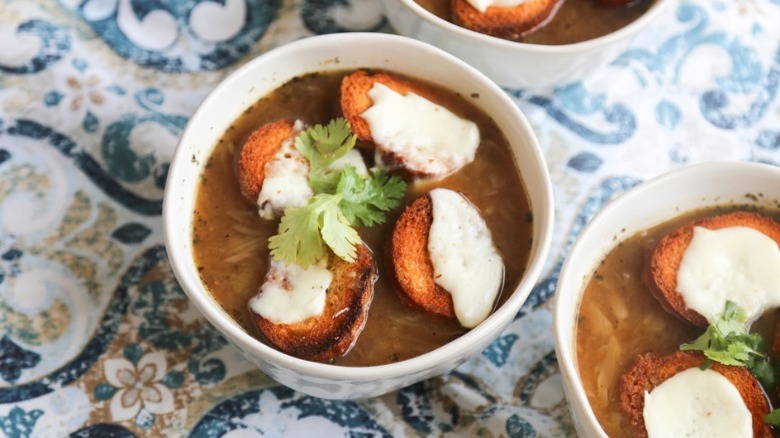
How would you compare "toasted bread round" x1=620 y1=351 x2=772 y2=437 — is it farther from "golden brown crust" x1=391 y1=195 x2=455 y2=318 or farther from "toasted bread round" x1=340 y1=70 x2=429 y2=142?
"toasted bread round" x1=340 y1=70 x2=429 y2=142

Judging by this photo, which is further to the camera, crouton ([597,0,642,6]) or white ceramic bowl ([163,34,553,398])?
crouton ([597,0,642,6])

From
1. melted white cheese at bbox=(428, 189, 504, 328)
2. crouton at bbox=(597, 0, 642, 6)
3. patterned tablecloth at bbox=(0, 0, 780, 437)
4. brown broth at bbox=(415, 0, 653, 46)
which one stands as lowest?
patterned tablecloth at bbox=(0, 0, 780, 437)

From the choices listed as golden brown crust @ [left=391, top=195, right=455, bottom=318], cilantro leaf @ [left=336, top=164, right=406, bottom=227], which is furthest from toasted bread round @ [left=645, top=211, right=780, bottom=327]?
cilantro leaf @ [left=336, top=164, right=406, bottom=227]

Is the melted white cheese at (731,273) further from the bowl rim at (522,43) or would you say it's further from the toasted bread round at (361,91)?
the toasted bread round at (361,91)

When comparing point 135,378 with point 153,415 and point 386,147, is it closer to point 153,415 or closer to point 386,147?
point 153,415

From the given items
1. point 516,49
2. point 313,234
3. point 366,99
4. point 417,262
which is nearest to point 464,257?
point 417,262

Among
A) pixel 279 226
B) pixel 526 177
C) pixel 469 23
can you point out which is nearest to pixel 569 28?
pixel 469 23

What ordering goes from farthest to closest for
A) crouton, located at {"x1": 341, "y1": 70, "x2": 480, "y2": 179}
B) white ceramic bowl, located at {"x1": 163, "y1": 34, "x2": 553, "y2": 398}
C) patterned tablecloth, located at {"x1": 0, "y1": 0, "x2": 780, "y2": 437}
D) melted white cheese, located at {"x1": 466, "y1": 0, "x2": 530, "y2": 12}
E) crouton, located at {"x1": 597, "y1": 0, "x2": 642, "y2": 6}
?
crouton, located at {"x1": 597, "y1": 0, "x2": 642, "y2": 6} → melted white cheese, located at {"x1": 466, "y1": 0, "x2": 530, "y2": 12} → patterned tablecloth, located at {"x1": 0, "y1": 0, "x2": 780, "y2": 437} → crouton, located at {"x1": 341, "y1": 70, "x2": 480, "y2": 179} → white ceramic bowl, located at {"x1": 163, "y1": 34, "x2": 553, "y2": 398}
